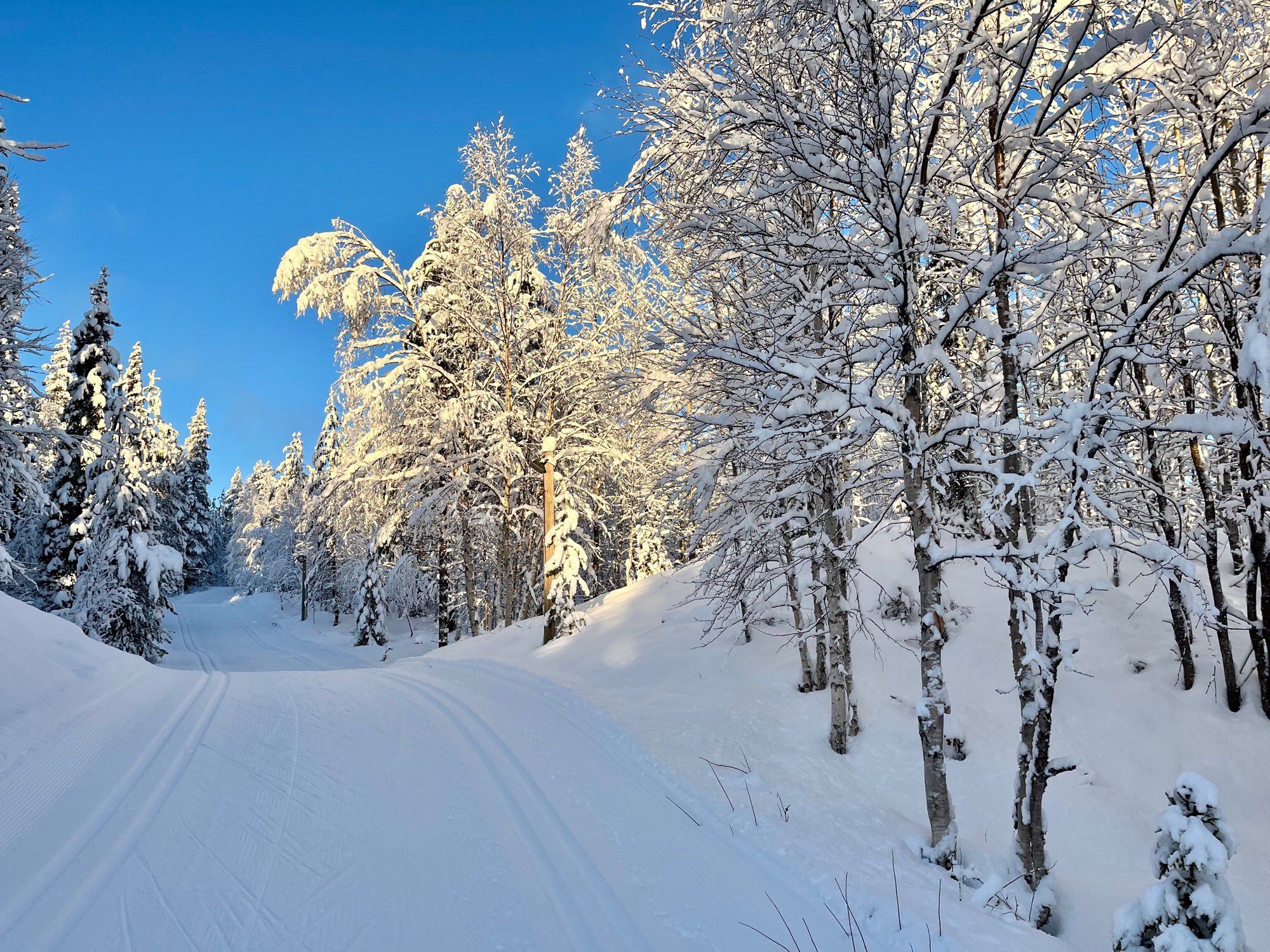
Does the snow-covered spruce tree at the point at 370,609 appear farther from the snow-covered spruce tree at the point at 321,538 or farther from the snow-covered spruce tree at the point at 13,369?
the snow-covered spruce tree at the point at 13,369

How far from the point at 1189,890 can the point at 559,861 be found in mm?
3470

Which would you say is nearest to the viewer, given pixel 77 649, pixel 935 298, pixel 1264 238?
pixel 1264 238

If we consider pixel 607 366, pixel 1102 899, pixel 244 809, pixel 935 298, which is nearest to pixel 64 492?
pixel 607 366

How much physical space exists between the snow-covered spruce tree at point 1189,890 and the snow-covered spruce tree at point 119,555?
2457cm

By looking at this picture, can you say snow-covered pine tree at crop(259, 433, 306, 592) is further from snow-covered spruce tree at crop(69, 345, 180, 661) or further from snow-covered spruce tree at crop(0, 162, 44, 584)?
snow-covered spruce tree at crop(0, 162, 44, 584)

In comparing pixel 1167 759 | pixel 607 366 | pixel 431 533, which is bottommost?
pixel 1167 759

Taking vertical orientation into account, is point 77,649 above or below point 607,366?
below

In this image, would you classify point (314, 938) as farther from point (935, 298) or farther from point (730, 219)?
point (935, 298)

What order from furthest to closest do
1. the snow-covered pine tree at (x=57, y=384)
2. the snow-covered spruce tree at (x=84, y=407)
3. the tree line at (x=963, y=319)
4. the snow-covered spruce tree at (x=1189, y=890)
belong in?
1. the snow-covered pine tree at (x=57, y=384)
2. the snow-covered spruce tree at (x=84, y=407)
3. the tree line at (x=963, y=319)
4. the snow-covered spruce tree at (x=1189, y=890)

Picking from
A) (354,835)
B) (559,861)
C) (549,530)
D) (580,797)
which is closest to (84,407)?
(549,530)

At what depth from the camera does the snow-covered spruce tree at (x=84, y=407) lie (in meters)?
20.6

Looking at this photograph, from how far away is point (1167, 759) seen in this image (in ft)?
24.3

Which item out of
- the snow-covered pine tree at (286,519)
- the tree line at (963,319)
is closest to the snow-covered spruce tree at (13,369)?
the tree line at (963,319)

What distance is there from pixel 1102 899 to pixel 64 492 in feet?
94.7
